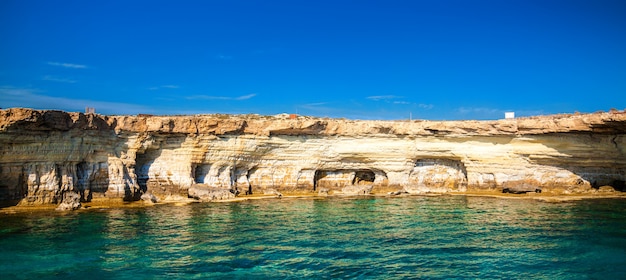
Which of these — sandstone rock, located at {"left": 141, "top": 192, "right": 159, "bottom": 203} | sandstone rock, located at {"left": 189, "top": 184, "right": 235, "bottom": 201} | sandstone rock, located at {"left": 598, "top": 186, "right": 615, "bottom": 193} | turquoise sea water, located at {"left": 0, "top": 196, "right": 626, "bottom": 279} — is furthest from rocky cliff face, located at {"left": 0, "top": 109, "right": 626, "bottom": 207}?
turquoise sea water, located at {"left": 0, "top": 196, "right": 626, "bottom": 279}

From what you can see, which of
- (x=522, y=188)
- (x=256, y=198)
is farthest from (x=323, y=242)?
(x=522, y=188)

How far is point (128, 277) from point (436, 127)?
2368 centimetres

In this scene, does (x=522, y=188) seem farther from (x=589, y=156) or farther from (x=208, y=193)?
(x=208, y=193)

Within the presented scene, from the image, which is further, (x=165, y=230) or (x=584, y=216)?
(x=584, y=216)

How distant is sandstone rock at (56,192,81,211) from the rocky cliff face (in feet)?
2.70

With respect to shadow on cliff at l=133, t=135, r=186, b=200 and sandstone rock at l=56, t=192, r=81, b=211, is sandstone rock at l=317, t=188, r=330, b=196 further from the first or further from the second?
sandstone rock at l=56, t=192, r=81, b=211

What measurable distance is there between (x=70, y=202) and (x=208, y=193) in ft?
26.4

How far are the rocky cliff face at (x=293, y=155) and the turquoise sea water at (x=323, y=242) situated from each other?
3451mm

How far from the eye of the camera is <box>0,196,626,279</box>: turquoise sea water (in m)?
14.6

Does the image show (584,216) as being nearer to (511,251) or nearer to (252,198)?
(511,251)

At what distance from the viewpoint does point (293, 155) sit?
109 ft

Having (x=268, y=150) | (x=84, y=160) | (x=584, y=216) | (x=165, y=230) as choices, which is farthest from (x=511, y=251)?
(x=84, y=160)

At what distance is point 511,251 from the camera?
16641mm

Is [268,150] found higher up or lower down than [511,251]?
higher up
